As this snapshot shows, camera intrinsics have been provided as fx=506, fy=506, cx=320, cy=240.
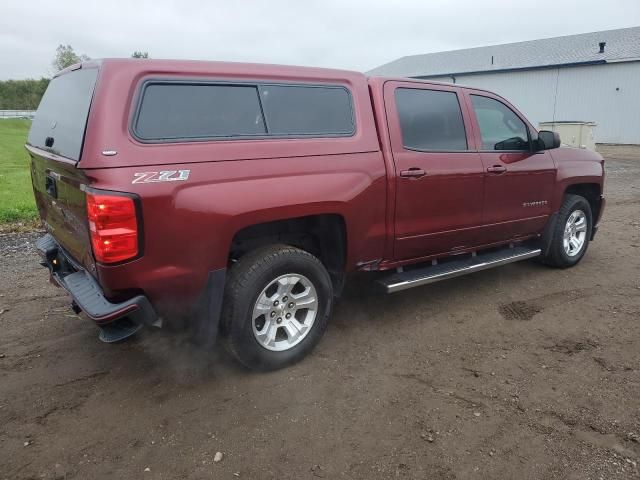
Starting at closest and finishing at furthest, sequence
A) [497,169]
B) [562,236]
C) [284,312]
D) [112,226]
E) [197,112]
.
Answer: [112,226] → [197,112] → [284,312] → [497,169] → [562,236]

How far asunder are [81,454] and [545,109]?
32358 millimetres

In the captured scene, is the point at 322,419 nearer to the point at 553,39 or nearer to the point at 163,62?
the point at 163,62

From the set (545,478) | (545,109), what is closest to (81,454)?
(545,478)

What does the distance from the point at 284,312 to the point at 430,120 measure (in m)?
1.98

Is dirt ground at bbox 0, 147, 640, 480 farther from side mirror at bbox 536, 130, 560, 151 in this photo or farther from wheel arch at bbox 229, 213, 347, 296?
side mirror at bbox 536, 130, 560, 151

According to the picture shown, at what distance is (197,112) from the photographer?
10.1ft

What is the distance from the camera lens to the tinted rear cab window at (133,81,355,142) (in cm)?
291

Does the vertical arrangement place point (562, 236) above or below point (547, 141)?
below

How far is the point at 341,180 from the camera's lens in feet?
11.5

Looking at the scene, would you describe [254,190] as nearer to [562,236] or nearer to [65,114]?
[65,114]

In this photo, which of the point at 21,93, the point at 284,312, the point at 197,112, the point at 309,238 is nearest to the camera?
the point at 197,112

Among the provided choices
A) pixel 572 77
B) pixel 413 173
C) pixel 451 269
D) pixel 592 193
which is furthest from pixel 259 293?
pixel 572 77

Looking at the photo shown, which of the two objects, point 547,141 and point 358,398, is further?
point 547,141

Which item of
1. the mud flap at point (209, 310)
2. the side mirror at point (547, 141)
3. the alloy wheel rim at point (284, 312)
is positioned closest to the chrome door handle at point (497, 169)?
the side mirror at point (547, 141)
